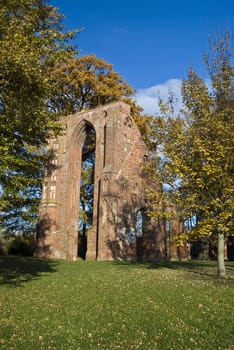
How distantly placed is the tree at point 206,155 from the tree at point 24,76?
5398 millimetres

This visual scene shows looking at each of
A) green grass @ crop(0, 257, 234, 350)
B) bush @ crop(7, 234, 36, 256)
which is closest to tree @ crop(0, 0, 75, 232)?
green grass @ crop(0, 257, 234, 350)

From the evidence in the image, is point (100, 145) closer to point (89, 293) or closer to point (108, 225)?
point (108, 225)

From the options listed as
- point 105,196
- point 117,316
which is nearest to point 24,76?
point 117,316

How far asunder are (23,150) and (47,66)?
2.76 meters

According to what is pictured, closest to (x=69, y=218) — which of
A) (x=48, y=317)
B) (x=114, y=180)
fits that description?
(x=114, y=180)

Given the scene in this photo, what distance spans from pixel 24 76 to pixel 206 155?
7005 millimetres

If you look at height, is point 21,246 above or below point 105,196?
→ below

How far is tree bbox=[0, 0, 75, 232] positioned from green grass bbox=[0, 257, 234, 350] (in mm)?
2942

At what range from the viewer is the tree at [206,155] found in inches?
505

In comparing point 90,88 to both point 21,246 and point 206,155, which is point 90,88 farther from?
point 206,155

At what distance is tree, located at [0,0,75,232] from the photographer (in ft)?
30.9

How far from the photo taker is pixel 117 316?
285 inches

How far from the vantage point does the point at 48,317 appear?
7180mm

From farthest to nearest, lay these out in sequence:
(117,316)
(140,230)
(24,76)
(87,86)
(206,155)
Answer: (87,86) < (140,230) < (206,155) < (24,76) < (117,316)
